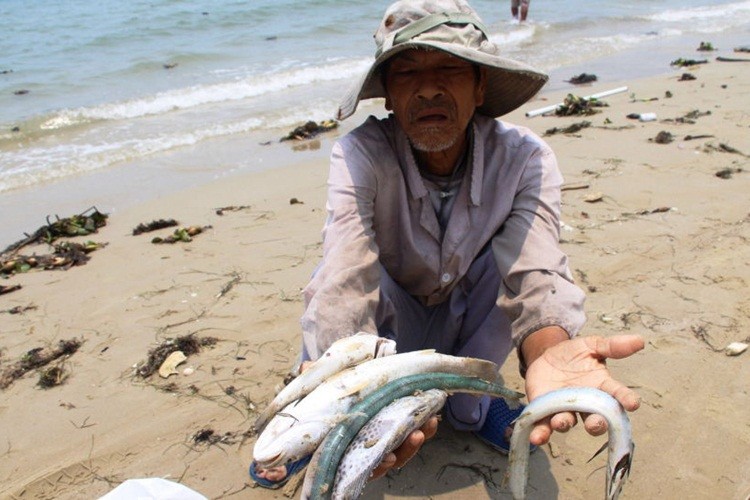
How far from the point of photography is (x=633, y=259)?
4359 millimetres

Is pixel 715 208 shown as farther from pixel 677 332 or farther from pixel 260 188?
pixel 260 188

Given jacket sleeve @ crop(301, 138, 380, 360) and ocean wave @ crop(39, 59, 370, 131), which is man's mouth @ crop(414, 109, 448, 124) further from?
ocean wave @ crop(39, 59, 370, 131)

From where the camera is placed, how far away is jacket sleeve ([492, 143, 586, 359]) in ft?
7.32

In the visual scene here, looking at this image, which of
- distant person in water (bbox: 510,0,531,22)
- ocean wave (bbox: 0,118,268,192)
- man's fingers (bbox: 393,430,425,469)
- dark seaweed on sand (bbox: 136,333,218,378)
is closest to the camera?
man's fingers (bbox: 393,430,425,469)

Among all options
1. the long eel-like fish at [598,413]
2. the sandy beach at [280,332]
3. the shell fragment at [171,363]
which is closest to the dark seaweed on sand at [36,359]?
the sandy beach at [280,332]

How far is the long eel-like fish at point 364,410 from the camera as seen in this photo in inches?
66.9

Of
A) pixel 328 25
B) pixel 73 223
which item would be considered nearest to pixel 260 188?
pixel 73 223

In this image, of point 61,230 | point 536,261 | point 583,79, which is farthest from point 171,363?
point 583,79

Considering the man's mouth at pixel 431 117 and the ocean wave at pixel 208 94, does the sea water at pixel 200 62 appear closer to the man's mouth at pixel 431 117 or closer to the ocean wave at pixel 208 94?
the ocean wave at pixel 208 94

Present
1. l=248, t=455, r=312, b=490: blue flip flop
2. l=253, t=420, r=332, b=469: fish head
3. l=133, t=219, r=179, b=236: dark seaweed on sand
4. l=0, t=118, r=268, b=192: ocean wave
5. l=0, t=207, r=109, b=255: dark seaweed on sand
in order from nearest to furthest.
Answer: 1. l=253, t=420, r=332, b=469: fish head
2. l=248, t=455, r=312, b=490: blue flip flop
3. l=0, t=207, r=109, b=255: dark seaweed on sand
4. l=133, t=219, r=179, b=236: dark seaweed on sand
5. l=0, t=118, r=268, b=192: ocean wave

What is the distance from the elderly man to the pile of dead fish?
275 mm

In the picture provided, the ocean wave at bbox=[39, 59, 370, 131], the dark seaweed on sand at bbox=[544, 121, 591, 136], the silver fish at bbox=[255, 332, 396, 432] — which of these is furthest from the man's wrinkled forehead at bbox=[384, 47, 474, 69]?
the ocean wave at bbox=[39, 59, 370, 131]

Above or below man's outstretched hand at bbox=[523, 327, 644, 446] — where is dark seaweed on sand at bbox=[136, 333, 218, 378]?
below

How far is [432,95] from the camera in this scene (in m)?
2.48
